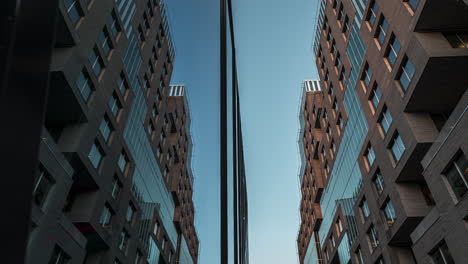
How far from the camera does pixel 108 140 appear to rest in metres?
27.9

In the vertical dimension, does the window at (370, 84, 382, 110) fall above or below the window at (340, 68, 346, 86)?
below

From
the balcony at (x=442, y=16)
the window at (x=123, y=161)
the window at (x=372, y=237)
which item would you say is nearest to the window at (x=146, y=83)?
the window at (x=123, y=161)

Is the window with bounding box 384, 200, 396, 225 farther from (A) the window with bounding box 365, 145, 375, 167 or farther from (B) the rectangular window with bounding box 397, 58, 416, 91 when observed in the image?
(B) the rectangular window with bounding box 397, 58, 416, 91

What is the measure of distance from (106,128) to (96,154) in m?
2.58

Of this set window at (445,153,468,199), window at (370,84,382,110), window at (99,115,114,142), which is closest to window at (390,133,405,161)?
window at (370,84,382,110)

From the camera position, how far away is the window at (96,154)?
24.9m

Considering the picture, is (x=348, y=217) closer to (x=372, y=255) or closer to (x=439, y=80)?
(x=372, y=255)

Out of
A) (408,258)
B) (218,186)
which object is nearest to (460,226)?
(408,258)

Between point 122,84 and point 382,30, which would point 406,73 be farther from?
point 122,84

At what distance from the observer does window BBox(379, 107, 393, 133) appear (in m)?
26.6

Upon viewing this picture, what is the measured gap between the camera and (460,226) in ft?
57.1

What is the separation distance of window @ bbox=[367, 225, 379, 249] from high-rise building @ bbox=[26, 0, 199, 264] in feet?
52.6

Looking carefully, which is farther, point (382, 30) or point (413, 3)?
point (382, 30)

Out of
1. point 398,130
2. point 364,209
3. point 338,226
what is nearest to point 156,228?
point 364,209
